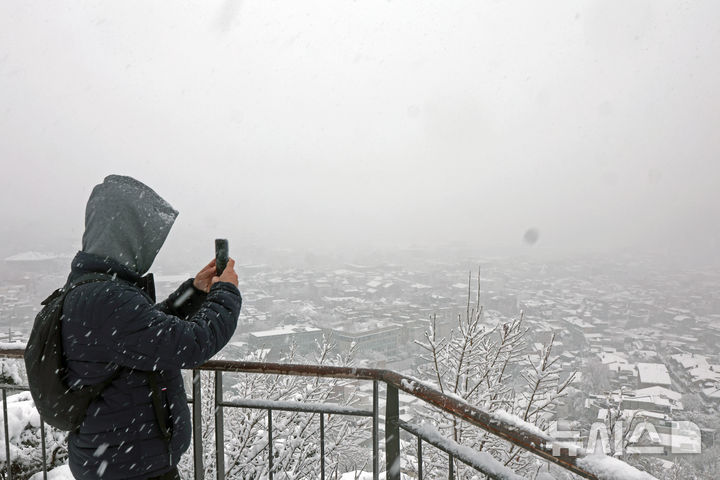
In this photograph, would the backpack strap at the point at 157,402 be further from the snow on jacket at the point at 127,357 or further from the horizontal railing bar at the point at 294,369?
the horizontal railing bar at the point at 294,369

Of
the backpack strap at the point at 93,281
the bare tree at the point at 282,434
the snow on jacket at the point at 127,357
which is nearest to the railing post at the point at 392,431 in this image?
the snow on jacket at the point at 127,357

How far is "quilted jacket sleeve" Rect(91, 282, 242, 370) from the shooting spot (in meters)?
1.44

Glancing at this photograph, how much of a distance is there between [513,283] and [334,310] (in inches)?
964

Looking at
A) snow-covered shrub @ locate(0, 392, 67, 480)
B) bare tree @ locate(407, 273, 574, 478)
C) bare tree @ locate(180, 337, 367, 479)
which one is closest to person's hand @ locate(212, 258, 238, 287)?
snow-covered shrub @ locate(0, 392, 67, 480)

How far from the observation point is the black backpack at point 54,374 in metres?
1.43

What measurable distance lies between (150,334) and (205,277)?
2.04ft

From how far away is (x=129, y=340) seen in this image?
1.44m

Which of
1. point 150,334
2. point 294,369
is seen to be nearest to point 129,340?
point 150,334

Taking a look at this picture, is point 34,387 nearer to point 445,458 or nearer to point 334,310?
point 445,458

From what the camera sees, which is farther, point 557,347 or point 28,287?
point 557,347

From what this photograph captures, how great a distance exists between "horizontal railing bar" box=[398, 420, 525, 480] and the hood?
134 centimetres

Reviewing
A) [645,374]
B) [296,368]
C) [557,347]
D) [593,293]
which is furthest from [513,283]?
[296,368]

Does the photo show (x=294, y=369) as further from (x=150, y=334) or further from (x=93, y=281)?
(x=93, y=281)

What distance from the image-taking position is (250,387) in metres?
8.32
